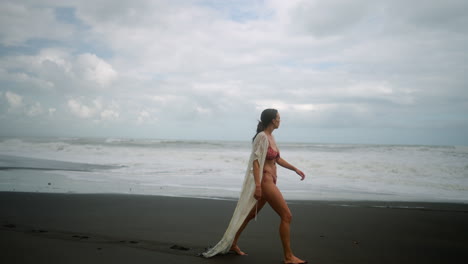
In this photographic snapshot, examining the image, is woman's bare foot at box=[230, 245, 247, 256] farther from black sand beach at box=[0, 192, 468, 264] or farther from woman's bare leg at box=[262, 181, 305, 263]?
woman's bare leg at box=[262, 181, 305, 263]

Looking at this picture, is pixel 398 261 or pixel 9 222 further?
pixel 9 222

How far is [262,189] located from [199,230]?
2.12 metres

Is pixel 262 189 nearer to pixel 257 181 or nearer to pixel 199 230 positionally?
pixel 257 181

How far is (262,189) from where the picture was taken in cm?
393

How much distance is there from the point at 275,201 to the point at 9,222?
4.79 metres

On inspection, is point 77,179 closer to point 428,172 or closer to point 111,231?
point 111,231

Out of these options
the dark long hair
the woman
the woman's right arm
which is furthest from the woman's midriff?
the dark long hair

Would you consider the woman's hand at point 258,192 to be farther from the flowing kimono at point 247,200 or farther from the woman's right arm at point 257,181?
the flowing kimono at point 247,200

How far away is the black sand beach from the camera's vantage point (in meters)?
4.17

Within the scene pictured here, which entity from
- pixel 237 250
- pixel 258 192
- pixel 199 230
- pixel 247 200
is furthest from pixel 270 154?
pixel 199 230

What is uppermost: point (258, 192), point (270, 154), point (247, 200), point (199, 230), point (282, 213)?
point (270, 154)

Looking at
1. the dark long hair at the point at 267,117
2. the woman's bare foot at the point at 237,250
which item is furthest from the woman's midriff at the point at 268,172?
the woman's bare foot at the point at 237,250

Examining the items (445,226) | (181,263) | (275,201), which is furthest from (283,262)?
(445,226)

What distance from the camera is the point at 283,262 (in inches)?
158
